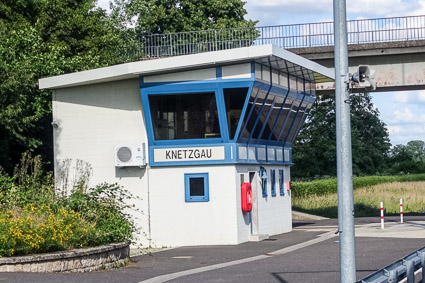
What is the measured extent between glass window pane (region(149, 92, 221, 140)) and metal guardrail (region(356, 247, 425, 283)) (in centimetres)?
1152

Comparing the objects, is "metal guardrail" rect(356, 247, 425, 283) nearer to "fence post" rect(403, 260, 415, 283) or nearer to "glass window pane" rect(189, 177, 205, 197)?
"fence post" rect(403, 260, 415, 283)

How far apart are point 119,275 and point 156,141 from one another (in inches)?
349

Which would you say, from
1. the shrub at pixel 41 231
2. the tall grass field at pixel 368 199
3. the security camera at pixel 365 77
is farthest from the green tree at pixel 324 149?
the security camera at pixel 365 77

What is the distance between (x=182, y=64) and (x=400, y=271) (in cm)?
1307

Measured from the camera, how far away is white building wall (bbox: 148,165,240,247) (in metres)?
23.4

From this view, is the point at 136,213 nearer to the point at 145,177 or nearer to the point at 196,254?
the point at 145,177

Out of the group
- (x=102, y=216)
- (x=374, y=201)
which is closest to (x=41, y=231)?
(x=102, y=216)


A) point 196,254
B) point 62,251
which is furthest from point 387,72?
point 62,251

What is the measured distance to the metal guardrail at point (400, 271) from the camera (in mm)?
9666

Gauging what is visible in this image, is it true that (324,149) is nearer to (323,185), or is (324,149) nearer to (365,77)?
(323,185)

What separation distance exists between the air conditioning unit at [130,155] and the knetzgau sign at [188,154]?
406 millimetres

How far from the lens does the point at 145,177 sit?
24078 millimetres

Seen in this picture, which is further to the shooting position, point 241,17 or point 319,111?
point 319,111

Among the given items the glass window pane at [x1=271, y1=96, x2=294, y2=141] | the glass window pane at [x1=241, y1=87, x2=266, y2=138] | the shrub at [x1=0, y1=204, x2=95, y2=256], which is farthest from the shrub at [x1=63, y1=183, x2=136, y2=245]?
the glass window pane at [x1=271, y1=96, x2=294, y2=141]
